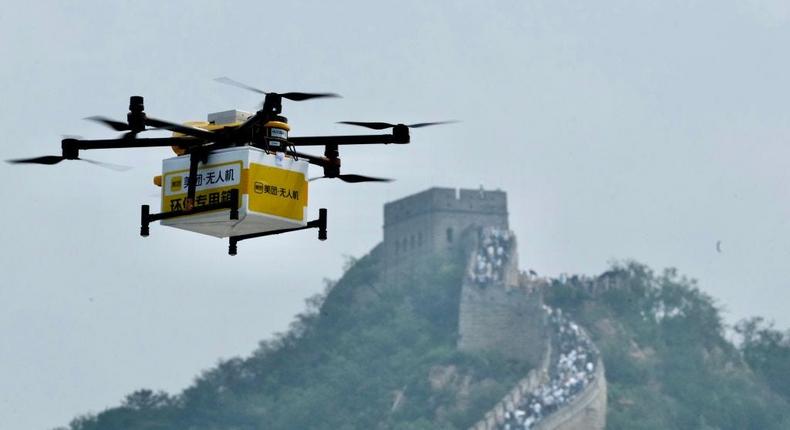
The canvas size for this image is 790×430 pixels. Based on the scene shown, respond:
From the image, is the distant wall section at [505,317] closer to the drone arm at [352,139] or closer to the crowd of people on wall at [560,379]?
the crowd of people on wall at [560,379]

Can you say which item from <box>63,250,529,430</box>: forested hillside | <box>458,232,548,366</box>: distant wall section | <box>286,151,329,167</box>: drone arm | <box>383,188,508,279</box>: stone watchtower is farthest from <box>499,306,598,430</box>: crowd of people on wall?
<box>286,151,329,167</box>: drone arm

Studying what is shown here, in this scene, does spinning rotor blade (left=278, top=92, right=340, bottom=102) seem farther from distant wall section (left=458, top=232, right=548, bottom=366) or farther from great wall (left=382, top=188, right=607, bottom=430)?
distant wall section (left=458, top=232, right=548, bottom=366)

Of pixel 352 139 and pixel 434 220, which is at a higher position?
pixel 434 220

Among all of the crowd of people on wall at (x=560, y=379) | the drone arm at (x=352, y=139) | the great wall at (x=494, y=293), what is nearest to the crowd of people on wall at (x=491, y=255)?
the great wall at (x=494, y=293)

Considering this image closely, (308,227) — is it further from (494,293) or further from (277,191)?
(494,293)

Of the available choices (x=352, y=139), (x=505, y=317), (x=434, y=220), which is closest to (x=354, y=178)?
(x=352, y=139)
